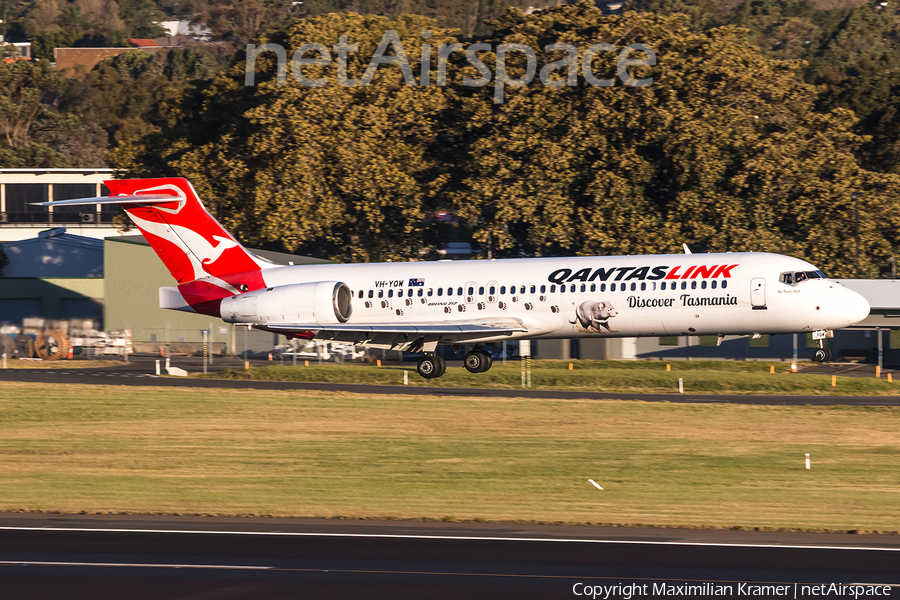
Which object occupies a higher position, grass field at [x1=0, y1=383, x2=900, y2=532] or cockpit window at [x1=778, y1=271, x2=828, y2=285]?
cockpit window at [x1=778, y1=271, x2=828, y2=285]

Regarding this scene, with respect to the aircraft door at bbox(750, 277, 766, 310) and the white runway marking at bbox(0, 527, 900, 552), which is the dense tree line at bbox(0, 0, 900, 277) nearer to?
the aircraft door at bbox(750, 277, 766, 310)

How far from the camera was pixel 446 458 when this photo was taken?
118ft

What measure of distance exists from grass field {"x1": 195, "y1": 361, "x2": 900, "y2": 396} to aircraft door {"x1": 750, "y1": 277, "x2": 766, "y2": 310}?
17.8 metres

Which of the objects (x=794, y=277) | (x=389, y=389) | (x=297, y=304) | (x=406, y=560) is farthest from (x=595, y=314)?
(x=406, y=560)

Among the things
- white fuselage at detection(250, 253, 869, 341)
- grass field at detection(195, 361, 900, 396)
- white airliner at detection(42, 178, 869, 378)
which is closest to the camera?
white fuselage at detection(250, 253, 869, 341)

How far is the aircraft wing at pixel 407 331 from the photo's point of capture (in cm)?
3844

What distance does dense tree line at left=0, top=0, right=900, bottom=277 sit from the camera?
214 feet

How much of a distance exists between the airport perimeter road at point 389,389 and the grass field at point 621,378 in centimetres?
162

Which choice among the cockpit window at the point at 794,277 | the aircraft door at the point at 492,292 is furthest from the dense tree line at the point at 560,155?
the cockpit window at the point at 794,277

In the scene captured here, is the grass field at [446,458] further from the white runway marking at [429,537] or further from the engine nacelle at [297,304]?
the engine nacelle at [297,304]

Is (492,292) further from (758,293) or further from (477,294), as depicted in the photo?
(758,293)

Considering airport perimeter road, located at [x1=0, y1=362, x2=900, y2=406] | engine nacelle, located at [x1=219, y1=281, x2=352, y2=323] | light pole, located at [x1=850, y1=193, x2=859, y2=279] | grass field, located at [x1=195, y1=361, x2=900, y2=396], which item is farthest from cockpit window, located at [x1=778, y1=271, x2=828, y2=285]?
light pole, located at [x1=850, y1=193, x2=859, y2=279]

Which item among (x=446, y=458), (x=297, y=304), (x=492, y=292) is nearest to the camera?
(x=446, y=458)

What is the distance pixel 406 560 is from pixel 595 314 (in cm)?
1706
